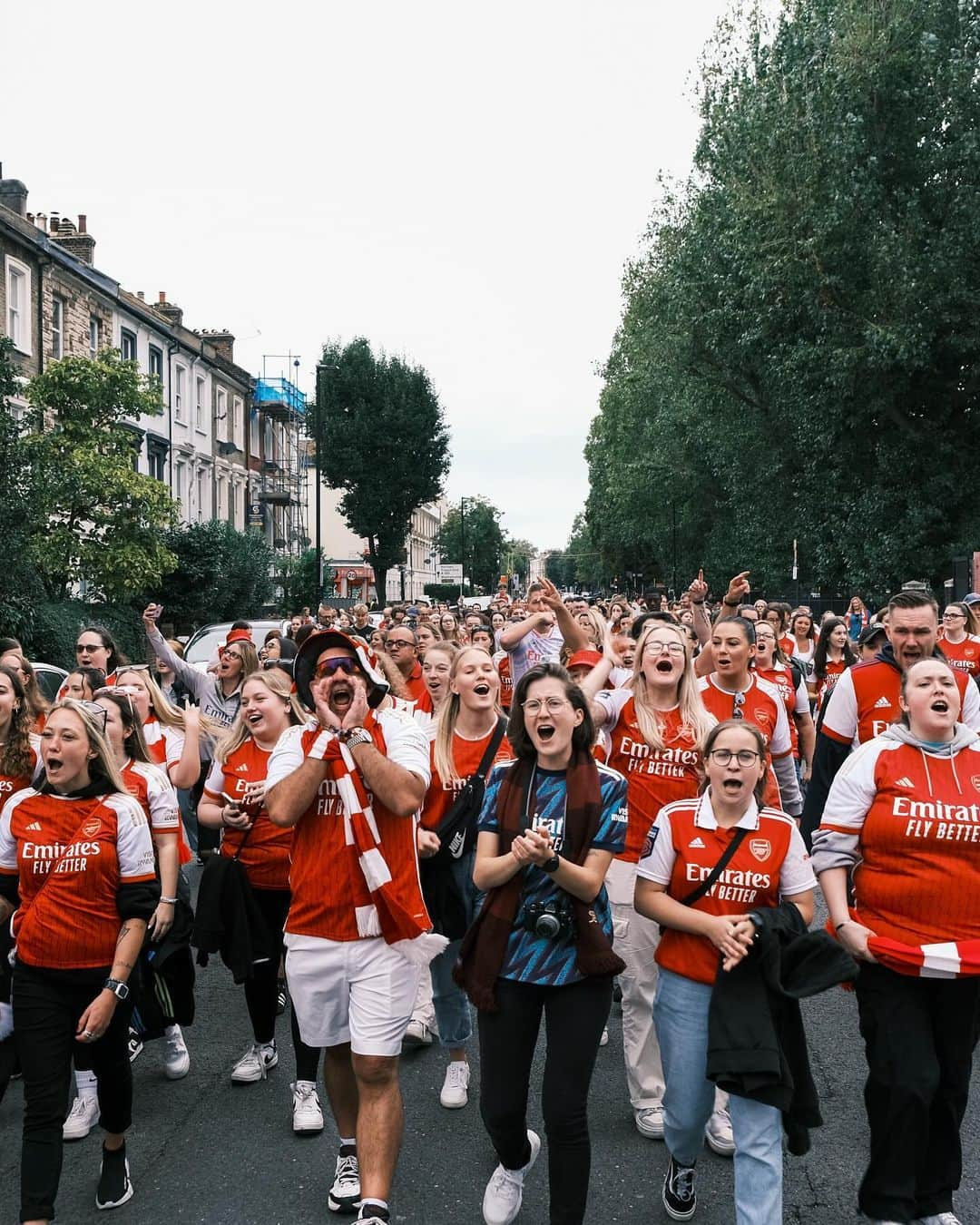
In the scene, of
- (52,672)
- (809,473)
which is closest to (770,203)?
(809,473)

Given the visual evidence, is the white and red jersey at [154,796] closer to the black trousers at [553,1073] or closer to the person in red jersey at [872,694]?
the black trousers at [553,1073]

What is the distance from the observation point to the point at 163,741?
21.6 feet

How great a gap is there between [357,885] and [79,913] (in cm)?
100

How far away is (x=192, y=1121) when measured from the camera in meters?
5.02

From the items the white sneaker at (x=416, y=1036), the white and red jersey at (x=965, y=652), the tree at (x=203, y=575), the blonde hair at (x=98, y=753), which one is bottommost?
the white sneaker at (x=416, y=1036)

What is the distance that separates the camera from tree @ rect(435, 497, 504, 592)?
101 m

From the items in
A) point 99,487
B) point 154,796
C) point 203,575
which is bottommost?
point 154,796

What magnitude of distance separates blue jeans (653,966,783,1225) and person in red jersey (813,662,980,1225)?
16.1 inches

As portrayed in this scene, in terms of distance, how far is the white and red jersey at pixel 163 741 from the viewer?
21.4 ft

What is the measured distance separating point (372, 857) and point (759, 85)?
27.1 metres

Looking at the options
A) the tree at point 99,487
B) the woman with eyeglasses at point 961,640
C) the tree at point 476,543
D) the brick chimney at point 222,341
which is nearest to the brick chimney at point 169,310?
the brick chimney at point 222,341

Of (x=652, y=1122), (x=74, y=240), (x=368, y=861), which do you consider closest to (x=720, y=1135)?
(x=652, y=1122)

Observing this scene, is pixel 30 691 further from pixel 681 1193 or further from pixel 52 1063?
pixel 681 1193

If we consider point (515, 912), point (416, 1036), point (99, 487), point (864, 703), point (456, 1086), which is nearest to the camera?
point (515, 912)
